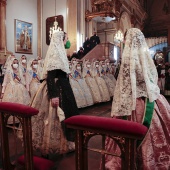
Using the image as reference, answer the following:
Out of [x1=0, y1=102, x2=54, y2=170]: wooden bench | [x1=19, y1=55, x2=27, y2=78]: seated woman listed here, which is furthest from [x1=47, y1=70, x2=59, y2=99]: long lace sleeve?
[x1=19, y1=55, x2=27, y2=78]: seated woman

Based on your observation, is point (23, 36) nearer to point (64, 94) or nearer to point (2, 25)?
point (2, 25)

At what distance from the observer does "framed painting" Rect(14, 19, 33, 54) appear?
10.5m

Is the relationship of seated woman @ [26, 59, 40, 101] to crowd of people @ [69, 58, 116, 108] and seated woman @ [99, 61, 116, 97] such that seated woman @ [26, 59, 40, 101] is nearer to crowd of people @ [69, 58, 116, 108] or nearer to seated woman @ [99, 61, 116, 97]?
crowd of people @ [69, 58, 116, 108]

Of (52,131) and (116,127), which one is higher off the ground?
(116,127)

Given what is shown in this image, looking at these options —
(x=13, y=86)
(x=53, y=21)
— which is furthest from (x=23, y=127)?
(x=53, y=21)

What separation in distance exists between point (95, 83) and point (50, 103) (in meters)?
4.49

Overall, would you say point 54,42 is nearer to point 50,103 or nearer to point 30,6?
point 50,103

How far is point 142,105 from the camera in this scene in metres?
2.01

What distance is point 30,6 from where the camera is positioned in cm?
1133

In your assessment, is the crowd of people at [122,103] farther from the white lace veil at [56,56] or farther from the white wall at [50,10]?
the white wall at [50,10]

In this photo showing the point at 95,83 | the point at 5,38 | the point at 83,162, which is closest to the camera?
the point at 83,162

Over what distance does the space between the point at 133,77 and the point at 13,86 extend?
2993mm

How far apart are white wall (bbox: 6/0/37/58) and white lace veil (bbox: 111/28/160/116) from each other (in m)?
9.28

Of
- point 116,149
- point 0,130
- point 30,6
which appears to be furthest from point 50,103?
point 30,6
